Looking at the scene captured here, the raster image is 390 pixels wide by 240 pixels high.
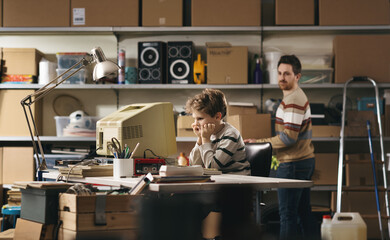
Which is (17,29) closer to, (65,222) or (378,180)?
(65,222)

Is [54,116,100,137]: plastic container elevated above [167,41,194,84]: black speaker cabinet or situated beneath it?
situated beneath

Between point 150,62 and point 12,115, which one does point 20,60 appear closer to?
point 12,115

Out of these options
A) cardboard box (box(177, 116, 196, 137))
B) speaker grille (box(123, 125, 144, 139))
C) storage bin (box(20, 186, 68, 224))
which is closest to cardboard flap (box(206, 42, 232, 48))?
cardboard box (box(177, 116, 196, 137))

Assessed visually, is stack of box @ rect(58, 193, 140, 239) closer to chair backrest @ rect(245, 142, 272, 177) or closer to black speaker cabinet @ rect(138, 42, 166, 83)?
chair backrest @ rect(245, 142, 272, 177)

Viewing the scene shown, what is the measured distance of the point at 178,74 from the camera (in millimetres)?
4473

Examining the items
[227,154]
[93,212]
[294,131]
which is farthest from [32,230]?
[294,131]

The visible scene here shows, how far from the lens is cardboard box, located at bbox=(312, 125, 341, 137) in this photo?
14.3 ft

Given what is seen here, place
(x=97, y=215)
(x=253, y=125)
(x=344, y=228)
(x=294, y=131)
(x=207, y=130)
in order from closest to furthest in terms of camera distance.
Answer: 1. (x=97, y=215)
2. (x=344, y=228)
3. (x=207, y=130)
4. (x=294, y=131)
5. (x=253, y=125)

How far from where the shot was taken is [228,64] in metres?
4.41

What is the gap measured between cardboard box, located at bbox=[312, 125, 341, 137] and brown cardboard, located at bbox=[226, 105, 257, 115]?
541 mm

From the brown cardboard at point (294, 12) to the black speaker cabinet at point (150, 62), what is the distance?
106 cm

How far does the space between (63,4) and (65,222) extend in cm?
308

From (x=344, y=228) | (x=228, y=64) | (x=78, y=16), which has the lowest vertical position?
(x=344, y=228)

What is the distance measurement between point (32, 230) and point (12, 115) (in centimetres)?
274
